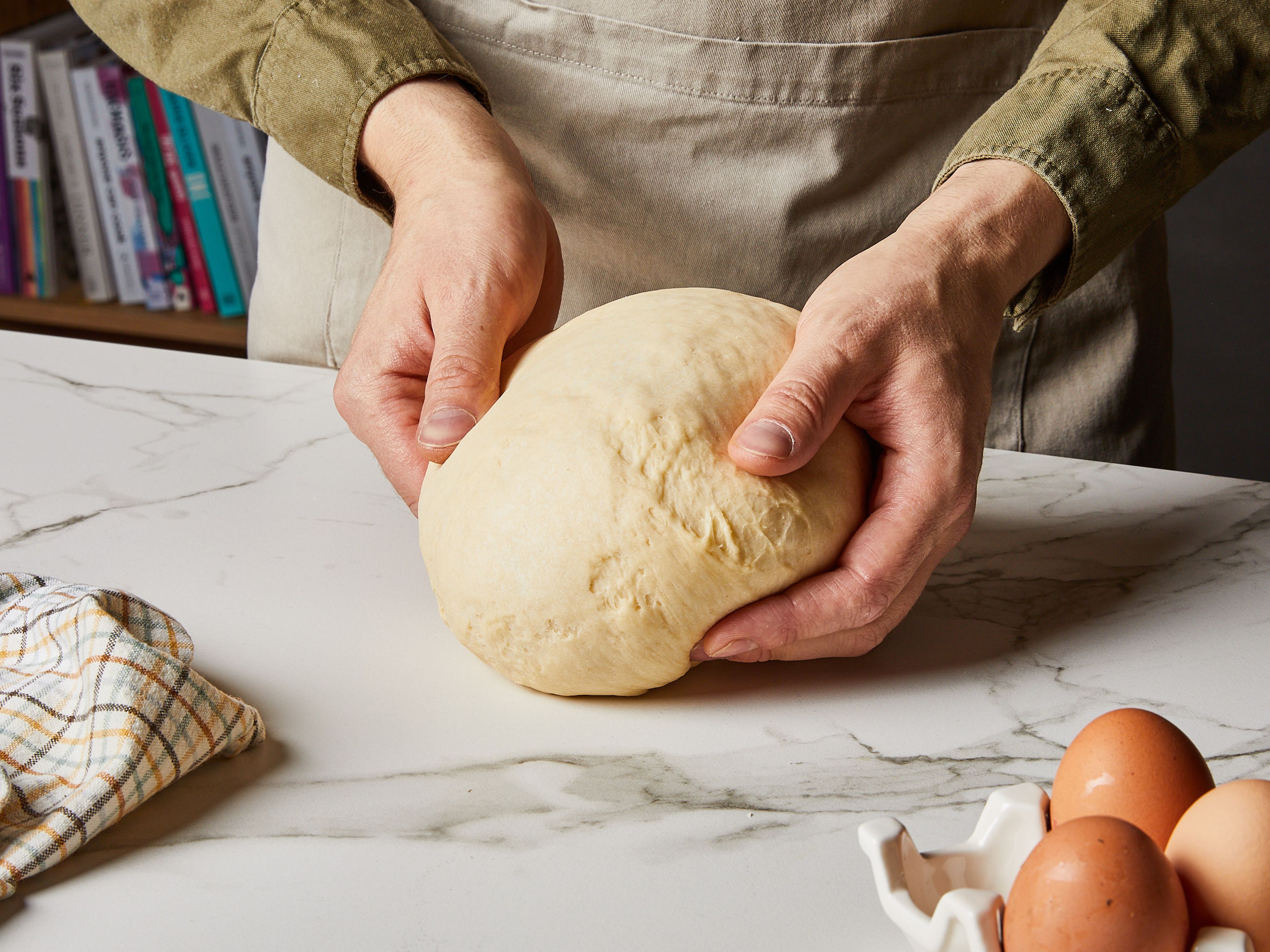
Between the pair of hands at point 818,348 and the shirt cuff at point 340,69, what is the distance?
3.7 inches

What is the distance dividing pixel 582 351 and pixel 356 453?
1.54 ft

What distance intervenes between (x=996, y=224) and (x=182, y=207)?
205cm

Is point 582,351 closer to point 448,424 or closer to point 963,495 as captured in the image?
point 448,424

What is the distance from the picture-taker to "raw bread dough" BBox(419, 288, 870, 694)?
31.0 inches

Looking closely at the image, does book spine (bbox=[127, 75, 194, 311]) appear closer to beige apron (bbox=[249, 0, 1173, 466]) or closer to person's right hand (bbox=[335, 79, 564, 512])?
beige apron (bbox=[249, 0, 1173, 466])

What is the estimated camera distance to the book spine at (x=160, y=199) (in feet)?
7.92

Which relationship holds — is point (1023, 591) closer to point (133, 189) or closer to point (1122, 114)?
point (1122, 114)

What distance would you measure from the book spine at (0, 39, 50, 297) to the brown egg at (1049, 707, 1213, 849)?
2.57 metres

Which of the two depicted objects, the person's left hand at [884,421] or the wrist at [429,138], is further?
the wrist at [429,138]

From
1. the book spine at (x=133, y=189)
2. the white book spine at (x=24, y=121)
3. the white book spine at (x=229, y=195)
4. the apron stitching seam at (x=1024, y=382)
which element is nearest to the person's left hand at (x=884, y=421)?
the apron stitching seam at (x=1024, y=382)

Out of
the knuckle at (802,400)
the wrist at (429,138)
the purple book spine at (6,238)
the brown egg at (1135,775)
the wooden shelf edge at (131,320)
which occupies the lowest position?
the wooden shelf edge at (131,320)

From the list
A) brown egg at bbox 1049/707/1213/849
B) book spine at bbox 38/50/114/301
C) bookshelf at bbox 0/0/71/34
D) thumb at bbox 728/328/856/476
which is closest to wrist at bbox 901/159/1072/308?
thumb at bbox 728/328/856/476

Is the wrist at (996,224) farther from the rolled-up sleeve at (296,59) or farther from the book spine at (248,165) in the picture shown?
the book spine at (248,165)

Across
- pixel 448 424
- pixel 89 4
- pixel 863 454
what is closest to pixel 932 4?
pixel 863 454
